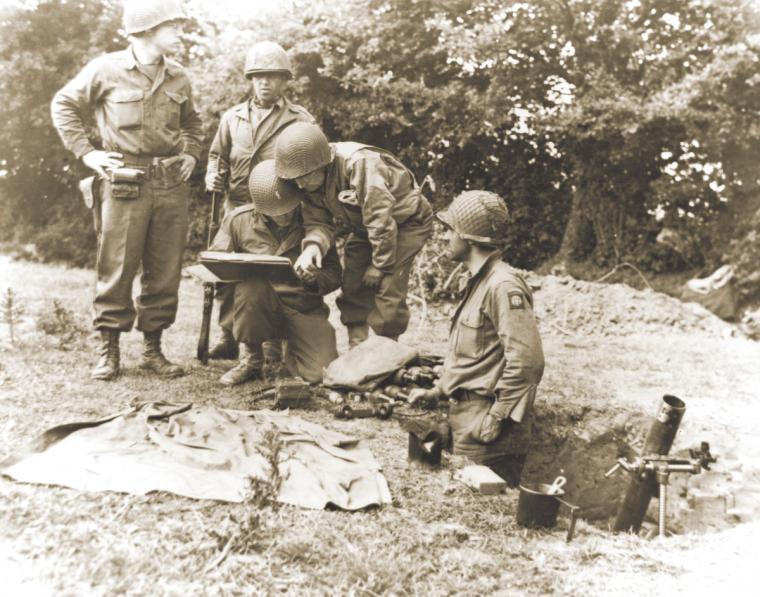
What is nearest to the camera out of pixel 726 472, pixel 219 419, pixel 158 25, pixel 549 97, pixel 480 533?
pixel 480 533

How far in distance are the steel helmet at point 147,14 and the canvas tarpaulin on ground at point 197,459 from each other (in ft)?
9.19

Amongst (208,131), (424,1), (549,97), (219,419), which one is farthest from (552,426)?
(208,131)

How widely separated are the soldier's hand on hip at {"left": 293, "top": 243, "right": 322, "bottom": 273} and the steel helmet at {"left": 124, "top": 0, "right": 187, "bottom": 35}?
6.43 ft

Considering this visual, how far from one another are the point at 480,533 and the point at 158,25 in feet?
13.8

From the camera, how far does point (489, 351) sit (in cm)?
457

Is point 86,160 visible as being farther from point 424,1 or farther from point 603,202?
point 603,202

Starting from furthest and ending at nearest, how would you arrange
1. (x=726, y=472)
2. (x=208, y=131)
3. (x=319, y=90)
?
(x=208, y=131) < (x=319, y=90) < (x=726, y=472)

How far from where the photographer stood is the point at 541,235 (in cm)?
1188

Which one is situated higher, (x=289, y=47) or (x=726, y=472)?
(x=289, y=47)

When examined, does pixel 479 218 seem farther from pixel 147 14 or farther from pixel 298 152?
pixel 147 14

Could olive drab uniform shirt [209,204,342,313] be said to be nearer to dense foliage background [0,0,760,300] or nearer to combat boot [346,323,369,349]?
combat boot [346,323,369,349]

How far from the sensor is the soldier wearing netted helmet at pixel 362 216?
5410 millimetres

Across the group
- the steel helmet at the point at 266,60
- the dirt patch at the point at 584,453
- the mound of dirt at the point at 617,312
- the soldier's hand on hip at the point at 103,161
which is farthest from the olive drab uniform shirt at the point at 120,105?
the mound of dirt at the point at 617,312

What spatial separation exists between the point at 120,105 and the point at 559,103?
22.6 ft
